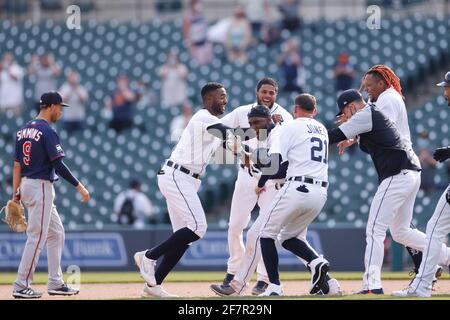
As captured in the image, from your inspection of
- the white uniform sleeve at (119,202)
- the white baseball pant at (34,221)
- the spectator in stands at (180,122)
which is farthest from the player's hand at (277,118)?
the spectator in stands at (180,122)

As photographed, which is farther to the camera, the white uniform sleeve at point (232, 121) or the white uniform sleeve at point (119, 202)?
the white uniform sleeve at point (119, 202)

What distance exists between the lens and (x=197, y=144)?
9.79 metres

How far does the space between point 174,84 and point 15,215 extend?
9572mm

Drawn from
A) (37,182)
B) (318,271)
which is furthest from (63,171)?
(318,271)

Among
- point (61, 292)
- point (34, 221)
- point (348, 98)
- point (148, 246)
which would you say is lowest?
point (148, 246)

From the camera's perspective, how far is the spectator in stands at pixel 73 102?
A: 1891cm

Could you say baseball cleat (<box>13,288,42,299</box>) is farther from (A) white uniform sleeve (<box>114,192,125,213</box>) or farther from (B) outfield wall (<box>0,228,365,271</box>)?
(A) white uniform sleeve (<box>114,192,125,213</box>)

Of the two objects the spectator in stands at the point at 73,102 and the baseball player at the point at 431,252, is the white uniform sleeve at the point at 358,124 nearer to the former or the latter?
the baseball player at the point at 431,252

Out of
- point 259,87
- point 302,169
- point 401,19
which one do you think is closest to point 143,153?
point 401,19

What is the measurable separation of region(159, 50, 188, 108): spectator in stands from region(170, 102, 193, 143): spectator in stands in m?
0.71

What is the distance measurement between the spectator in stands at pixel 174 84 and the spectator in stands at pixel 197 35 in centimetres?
100

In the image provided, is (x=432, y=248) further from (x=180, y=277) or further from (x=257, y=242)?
(x=180, y=277)

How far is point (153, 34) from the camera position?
21391 millimetres

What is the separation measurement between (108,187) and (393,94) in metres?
9.34
